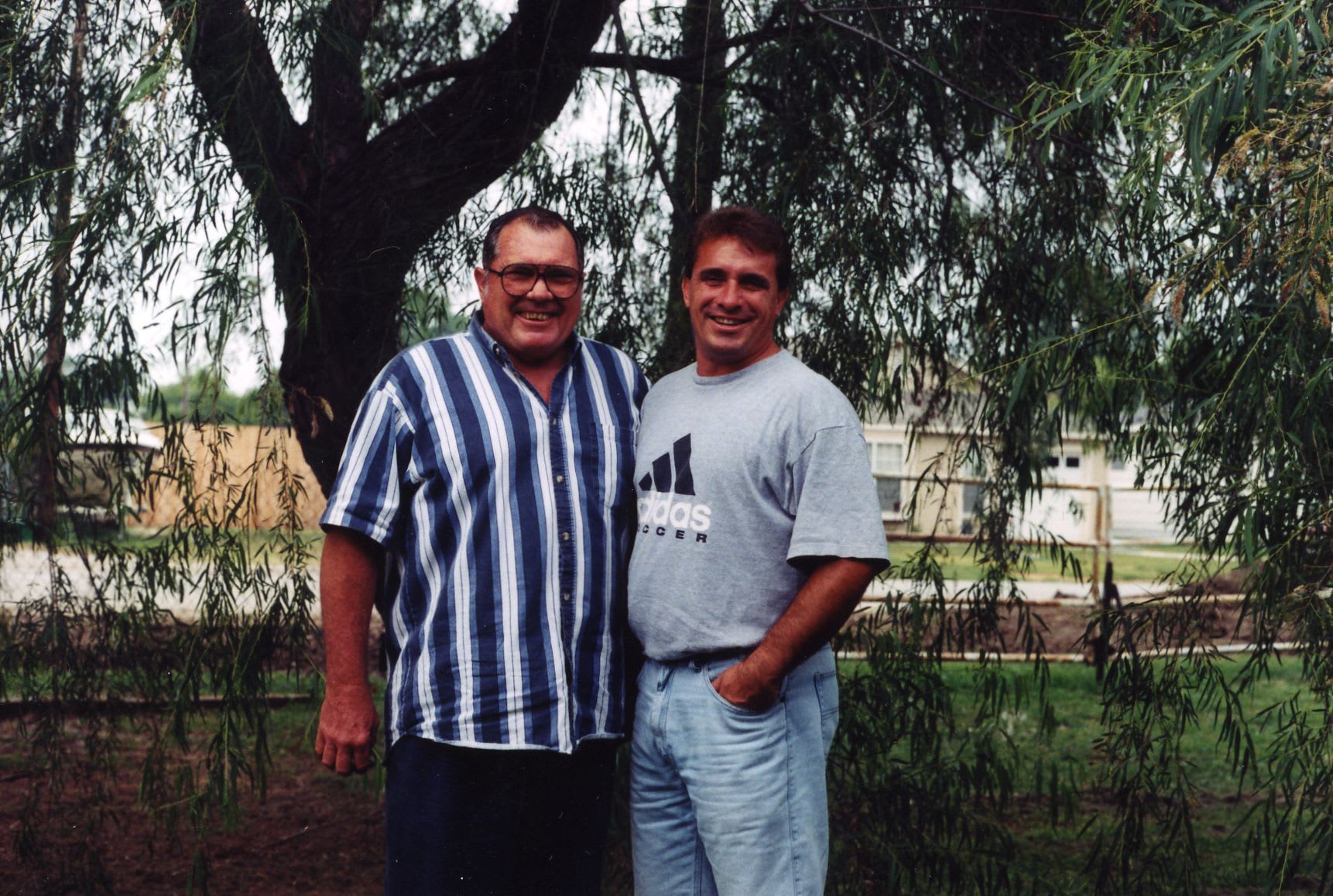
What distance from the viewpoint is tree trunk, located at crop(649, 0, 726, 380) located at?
317cm

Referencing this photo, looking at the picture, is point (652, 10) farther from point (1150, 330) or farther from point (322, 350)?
point (1150, 330)

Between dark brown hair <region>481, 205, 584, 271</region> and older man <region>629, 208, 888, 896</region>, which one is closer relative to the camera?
older man <region>629, 208, 888, 896</region>

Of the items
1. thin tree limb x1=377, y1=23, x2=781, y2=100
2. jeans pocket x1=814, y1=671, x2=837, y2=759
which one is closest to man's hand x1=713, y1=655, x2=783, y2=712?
jeans pocket x1=814, y1=671, x2=837, y2=759

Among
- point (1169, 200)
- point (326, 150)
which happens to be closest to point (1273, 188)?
point (1169, 200)

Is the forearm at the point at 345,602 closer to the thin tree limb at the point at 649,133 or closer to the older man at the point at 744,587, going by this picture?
the older man at the point at 744,587

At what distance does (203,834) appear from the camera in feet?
9.39

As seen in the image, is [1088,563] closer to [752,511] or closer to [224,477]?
[224,477]

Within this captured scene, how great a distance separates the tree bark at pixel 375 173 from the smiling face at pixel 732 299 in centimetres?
111

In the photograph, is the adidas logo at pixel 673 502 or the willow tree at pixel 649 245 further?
the willow tree at pixel 649 245

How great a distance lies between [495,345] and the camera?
2273 mm

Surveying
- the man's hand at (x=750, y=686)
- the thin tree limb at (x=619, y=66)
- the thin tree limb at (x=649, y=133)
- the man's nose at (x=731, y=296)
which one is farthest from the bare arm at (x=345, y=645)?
the thin tree limb at (x=619, y=66)

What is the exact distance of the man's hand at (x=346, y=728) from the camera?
2.17 meters

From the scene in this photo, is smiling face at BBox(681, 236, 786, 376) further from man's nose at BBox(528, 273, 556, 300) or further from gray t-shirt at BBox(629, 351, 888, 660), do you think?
man's nose at BBox(528, 273, 556, 300)

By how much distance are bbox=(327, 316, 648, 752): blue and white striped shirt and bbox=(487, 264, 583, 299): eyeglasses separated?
115 mm
